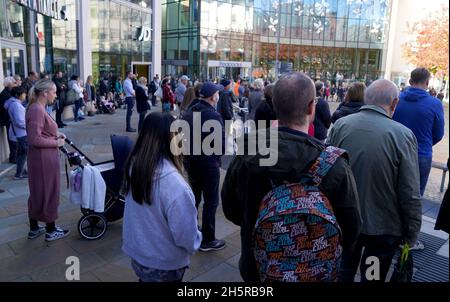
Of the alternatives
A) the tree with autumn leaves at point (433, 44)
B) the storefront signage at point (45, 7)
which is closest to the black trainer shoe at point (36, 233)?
the storefront signage at point (45, 7)

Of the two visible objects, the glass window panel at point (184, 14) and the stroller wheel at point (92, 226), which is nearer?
the stroller wheel at point (92, 226)

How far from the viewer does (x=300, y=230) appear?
1789 mm

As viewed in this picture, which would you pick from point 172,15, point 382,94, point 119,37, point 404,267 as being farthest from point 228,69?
point 404,267

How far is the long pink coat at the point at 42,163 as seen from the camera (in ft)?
13.6

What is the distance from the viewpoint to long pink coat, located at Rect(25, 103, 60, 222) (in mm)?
4145

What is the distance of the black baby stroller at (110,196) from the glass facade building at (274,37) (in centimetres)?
2410

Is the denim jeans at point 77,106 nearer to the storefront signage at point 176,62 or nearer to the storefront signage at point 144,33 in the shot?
the storefront signage at point 144,33

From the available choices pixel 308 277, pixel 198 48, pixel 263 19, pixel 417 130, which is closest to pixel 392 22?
pixel 263 19

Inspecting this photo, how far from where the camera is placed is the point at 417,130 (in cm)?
427

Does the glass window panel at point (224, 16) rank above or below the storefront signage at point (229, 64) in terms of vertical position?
above

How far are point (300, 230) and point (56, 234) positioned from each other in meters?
3.67

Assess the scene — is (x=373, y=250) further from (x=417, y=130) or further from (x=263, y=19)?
(x=263, y=19)
